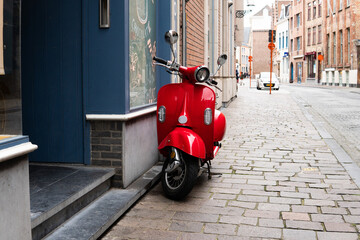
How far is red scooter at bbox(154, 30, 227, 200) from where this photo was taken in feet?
14.7

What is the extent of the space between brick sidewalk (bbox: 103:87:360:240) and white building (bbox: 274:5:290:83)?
203 feet

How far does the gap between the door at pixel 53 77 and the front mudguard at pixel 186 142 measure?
96 cm

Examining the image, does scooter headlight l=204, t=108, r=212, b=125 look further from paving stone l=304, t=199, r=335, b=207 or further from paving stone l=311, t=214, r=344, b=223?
paving stone l=311, t=214, r=344, b=223

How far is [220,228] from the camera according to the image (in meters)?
3.74

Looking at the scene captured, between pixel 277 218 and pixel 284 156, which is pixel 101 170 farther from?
pixel 284 156

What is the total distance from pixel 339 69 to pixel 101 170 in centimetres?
4115

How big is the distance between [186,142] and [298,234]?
4.68ft

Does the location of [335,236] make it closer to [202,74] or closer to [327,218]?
[327,218]

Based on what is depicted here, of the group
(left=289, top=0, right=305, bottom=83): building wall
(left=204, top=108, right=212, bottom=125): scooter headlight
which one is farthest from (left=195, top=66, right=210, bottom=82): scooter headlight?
(left=289, top=0, right=305, bottom=83): building wall

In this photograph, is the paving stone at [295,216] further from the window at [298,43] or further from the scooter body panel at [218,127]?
the window at [298,43]

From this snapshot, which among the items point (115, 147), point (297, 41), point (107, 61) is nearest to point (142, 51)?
point (107, 61)

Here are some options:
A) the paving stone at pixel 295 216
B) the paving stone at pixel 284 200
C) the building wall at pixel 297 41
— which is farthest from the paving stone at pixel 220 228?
the building wall at pixel 297 41

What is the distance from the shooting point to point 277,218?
3.99m

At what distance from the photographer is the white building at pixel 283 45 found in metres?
67.6
